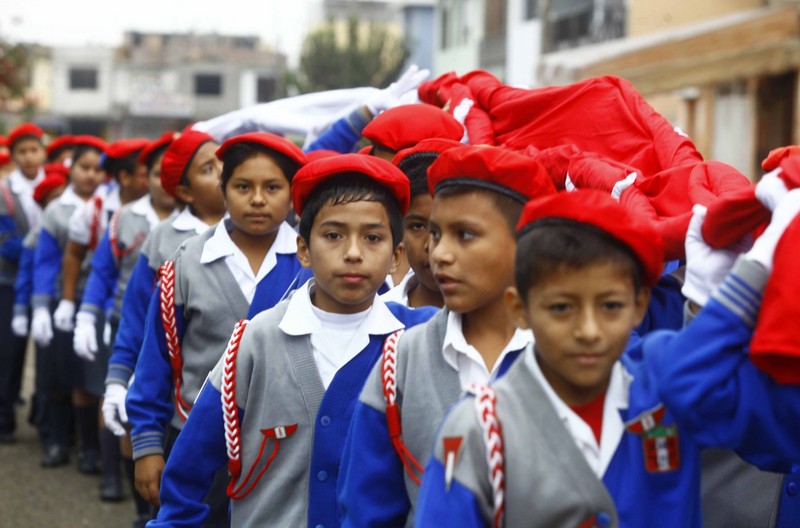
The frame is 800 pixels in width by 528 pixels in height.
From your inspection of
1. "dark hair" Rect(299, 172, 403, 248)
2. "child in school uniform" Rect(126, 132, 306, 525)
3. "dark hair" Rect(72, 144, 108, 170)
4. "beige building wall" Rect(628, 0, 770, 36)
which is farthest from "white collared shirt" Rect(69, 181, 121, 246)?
"beige building wall" Rect(628, 0, 770, 36)

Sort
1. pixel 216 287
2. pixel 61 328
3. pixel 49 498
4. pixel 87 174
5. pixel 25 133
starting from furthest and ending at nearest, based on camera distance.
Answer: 1. pixel 25 133
2. pixel 87 174
3. pixel 61 328
4. pixel 49 498
5. pixel 216 287

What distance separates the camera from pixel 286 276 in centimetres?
500

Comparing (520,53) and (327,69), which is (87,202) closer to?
(520,53)

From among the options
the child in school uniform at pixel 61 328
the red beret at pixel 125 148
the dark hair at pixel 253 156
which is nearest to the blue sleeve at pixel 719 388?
the dark hair at pixel 253 156

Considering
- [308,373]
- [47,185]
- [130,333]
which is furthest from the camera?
[47,185]

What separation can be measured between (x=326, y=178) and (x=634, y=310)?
140cm

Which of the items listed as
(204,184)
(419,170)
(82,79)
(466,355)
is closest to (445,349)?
(466,355)

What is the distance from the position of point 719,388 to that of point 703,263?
→ 393mm

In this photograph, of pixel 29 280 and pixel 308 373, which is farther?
pixel 29 280

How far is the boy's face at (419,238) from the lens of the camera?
13.9 ft

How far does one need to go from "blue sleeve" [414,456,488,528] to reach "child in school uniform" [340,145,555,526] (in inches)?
16.7

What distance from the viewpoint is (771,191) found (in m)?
2.70

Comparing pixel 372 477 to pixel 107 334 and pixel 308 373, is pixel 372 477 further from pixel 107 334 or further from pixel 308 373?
pixel 107 334

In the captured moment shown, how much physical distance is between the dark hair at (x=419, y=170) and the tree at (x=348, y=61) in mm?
41460
